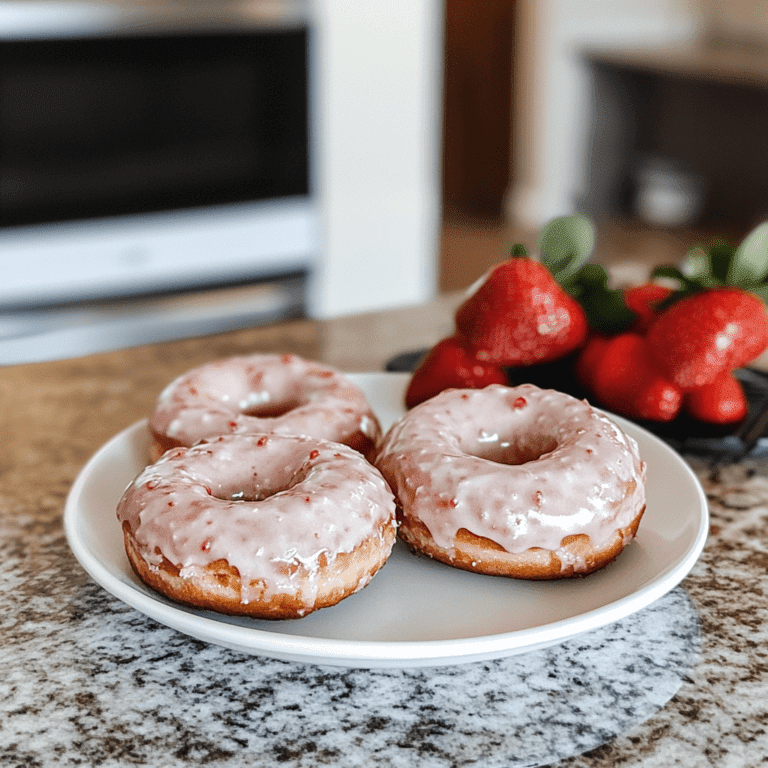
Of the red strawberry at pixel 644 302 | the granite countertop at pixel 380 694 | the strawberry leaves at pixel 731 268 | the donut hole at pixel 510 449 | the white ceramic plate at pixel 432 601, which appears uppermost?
the strawberry leaves at pixel 731 268

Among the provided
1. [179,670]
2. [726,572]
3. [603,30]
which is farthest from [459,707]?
[603,30]

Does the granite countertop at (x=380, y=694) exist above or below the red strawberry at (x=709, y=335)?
below

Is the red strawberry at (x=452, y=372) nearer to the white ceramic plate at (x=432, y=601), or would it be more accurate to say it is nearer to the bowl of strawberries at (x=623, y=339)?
the bowl of strawberries at (x=623, y=339)

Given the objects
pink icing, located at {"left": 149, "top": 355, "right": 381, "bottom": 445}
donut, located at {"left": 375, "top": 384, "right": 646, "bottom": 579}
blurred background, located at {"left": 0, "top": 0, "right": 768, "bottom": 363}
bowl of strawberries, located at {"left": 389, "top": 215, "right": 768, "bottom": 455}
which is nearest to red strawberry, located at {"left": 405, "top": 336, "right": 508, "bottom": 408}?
bowl of strawberries, located at {"left": 389, "top": 215, "right": 768, "bottom": 455}

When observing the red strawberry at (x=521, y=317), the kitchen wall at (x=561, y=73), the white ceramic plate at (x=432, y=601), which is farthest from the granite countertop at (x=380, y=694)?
the kitchen wall at (x=561, y=73)

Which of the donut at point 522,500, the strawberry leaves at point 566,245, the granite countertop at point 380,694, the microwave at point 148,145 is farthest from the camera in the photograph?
the microwave at point 148,145

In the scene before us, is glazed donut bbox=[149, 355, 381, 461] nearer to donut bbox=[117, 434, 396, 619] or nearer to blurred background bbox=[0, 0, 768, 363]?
donut bbox=[117, 434, 396, 619]

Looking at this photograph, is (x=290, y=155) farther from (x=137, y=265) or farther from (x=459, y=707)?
(x=459, y=707)
